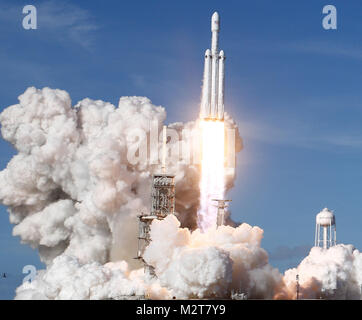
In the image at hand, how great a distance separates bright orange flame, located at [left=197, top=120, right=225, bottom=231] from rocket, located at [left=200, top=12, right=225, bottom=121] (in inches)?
41.7

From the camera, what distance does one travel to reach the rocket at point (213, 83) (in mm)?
148125

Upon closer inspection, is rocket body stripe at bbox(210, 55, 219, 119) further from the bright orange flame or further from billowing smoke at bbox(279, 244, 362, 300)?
billowing smoke at bbox(279, 244, 362, 300)

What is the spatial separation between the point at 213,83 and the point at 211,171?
947 cm

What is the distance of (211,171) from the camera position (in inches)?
5935

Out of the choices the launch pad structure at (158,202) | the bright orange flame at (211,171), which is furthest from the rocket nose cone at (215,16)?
the launch pad structure at (158,202)

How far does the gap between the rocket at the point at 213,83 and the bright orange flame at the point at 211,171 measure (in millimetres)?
1060

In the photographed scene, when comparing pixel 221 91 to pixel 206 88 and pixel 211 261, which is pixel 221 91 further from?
pixel 211 261

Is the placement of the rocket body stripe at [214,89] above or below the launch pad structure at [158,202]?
above

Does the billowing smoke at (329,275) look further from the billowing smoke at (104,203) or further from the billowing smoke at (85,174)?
the billowing smoke at (85,174)

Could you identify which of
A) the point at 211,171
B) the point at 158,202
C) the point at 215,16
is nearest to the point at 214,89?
the point at 215,16

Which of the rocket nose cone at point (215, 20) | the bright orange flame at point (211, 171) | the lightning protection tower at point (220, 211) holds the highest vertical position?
the rocket nose cone at point (215, 20)

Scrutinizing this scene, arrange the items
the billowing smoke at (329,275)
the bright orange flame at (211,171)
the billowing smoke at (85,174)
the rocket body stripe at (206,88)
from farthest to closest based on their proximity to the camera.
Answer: the billowing smoke at (85,174) → the bright orange flame at (211,171) → the rocket body stripe at (206,88) → the billowing smoke at (329,275)
